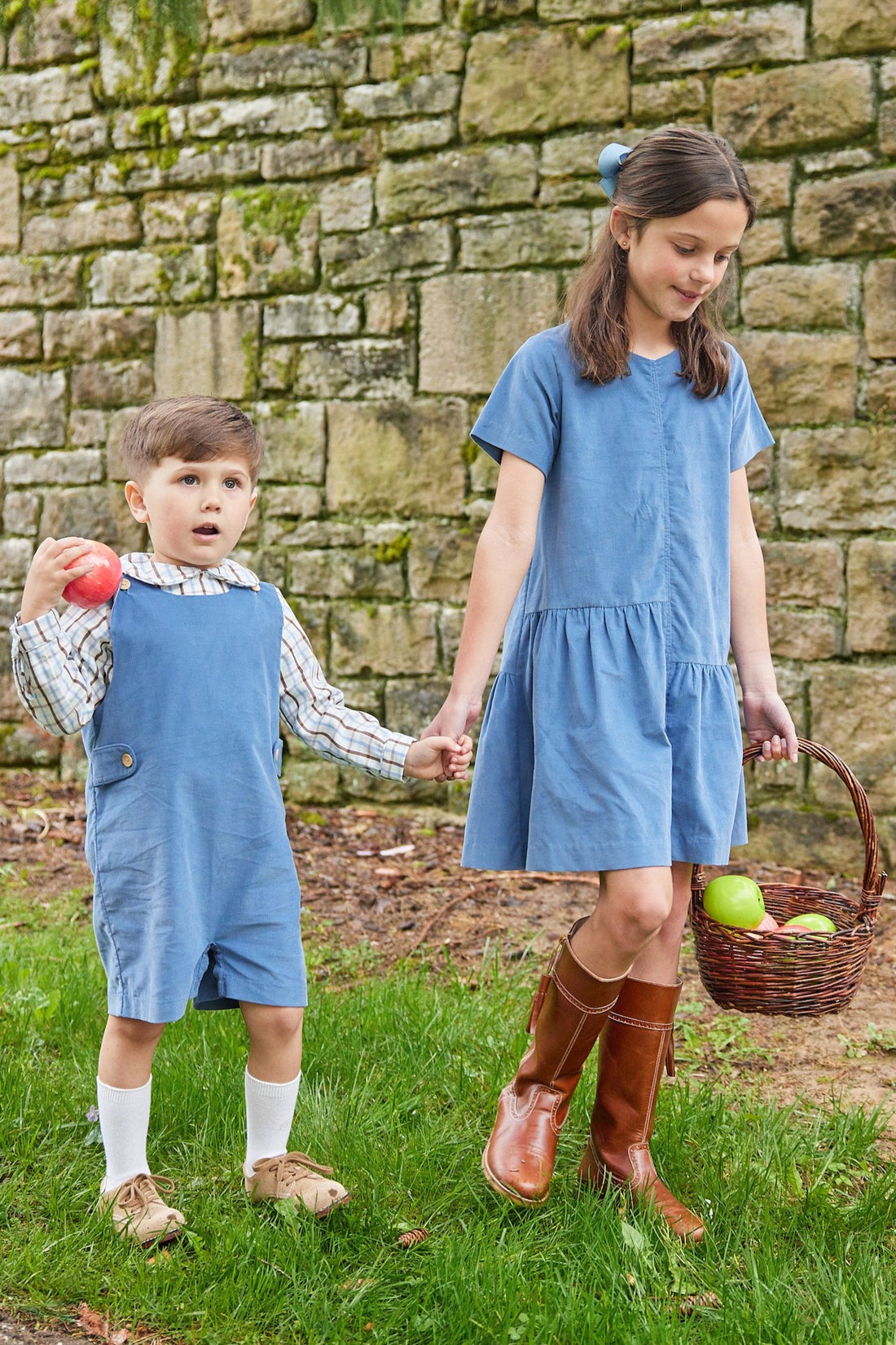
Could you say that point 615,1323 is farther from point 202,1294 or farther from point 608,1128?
point 202,1294

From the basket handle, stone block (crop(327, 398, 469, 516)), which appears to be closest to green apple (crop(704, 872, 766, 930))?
the basket handle

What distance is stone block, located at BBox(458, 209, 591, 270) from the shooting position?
4516mm

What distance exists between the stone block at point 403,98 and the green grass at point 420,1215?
3.43m

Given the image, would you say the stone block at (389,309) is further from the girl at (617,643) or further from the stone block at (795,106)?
the girl at (617,643)

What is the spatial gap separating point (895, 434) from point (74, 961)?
301 centimetres

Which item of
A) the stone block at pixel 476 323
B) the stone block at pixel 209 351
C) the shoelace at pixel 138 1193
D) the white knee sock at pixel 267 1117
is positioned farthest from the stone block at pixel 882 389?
the shoelace at pixel 138 1193

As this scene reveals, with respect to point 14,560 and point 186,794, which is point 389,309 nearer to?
point 14,560

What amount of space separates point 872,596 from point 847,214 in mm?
1268

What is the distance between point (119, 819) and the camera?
2.00 m

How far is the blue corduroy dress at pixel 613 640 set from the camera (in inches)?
80.5

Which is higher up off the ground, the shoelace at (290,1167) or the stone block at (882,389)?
the stone block at (882,389)

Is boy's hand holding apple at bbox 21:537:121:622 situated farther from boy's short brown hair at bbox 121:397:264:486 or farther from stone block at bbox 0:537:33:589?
stone block at bbox 0:537:33:589

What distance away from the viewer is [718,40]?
4.23 metres

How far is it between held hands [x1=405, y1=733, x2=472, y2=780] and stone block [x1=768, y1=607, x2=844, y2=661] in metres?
2.38
